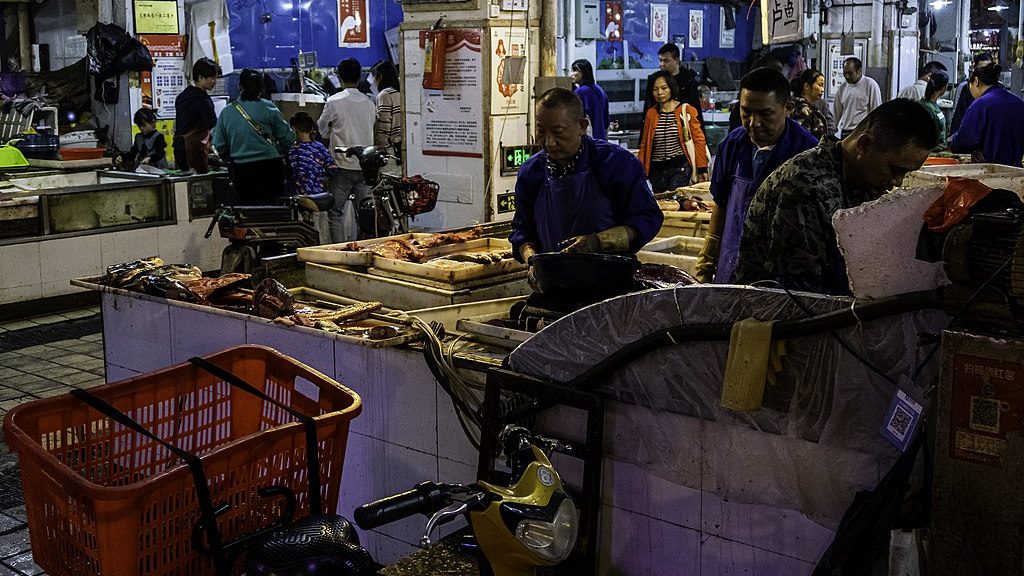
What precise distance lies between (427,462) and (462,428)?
0.30 meters

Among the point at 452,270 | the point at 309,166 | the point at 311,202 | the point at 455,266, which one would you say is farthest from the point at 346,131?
the point at 452,270

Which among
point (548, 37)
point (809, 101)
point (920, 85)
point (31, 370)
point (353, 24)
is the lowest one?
point (31, 370)

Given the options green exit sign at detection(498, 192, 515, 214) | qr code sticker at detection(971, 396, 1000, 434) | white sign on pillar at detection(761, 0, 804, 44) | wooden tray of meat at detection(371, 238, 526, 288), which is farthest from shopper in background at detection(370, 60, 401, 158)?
qr code sticker at detection(971, 396, 1000, 434)

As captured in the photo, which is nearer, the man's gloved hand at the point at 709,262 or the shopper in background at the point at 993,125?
the man's gloved hand at the point at 709,262

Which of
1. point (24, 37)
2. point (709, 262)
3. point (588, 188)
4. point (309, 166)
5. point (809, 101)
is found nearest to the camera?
point (588, 188)

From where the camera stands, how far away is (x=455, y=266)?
581cm

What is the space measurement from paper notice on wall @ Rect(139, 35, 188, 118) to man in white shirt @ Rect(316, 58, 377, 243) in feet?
17.7

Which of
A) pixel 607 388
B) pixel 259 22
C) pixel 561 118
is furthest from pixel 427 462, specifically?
pixel 259 22

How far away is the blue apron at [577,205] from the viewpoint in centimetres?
490

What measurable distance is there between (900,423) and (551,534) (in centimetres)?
107

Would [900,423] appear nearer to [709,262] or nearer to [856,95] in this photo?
[709,262]

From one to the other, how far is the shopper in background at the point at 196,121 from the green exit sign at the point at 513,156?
3.35m

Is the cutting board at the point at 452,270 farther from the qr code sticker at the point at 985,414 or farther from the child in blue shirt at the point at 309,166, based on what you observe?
the child in blue shirt at the point at 309,166

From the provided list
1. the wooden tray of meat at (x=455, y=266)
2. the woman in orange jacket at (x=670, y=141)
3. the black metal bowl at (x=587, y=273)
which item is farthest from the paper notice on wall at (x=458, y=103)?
the black metal bowl at (x=587, y=273)
